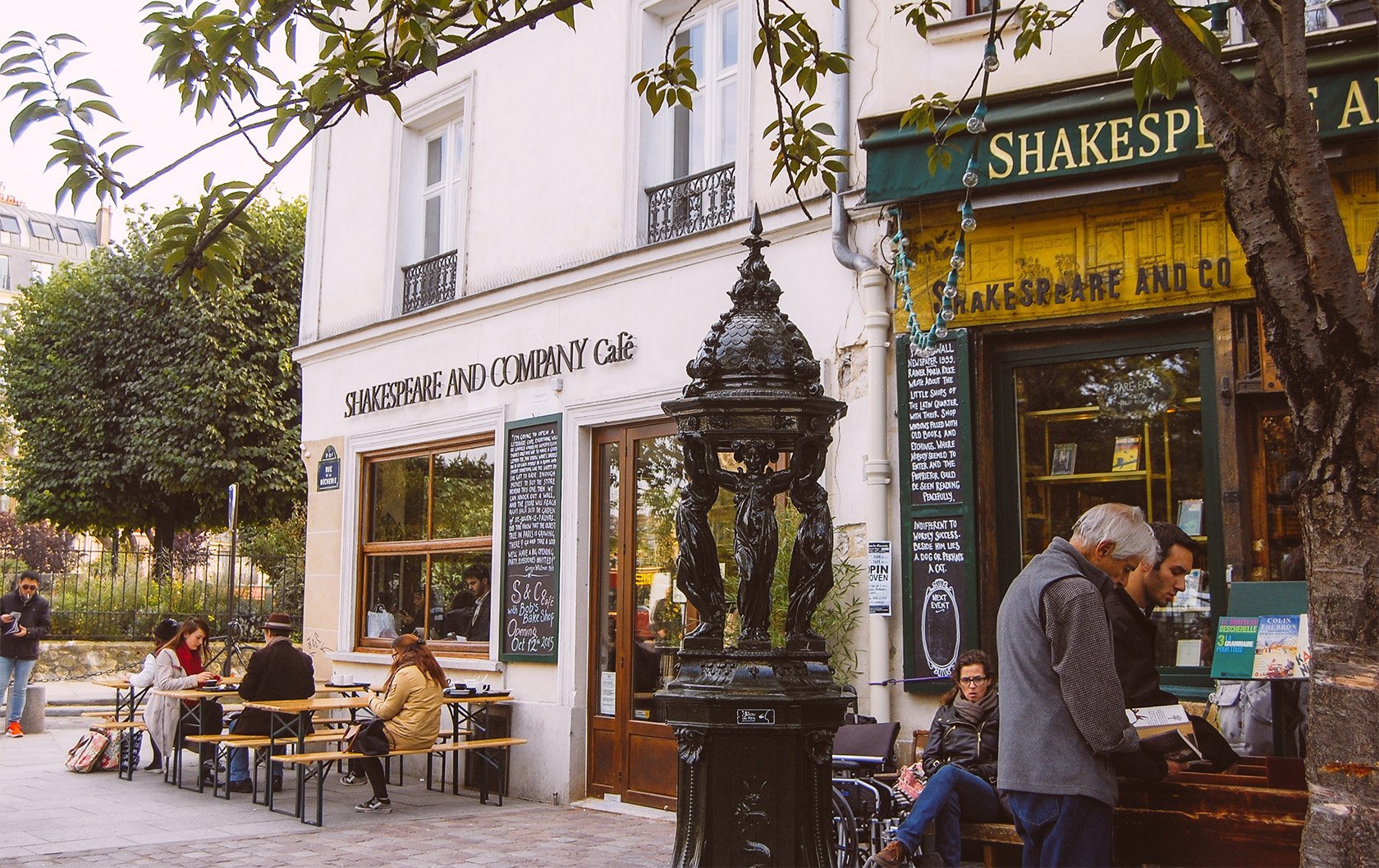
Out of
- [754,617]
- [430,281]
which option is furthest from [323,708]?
[754,617]

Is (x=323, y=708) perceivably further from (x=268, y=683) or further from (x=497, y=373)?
(x=497, y=373)

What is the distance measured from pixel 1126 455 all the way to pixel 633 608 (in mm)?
4051

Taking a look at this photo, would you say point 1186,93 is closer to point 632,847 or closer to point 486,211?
point 632,847

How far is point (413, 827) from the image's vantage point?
29.8 ft

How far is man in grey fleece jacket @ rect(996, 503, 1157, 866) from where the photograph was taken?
4051 millimetres

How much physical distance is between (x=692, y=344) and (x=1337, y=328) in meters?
6.46

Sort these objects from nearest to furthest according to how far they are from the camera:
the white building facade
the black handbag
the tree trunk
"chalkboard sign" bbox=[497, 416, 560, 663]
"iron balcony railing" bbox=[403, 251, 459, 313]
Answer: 1. the tree trunk
2. the white building facade
3. the black handbag
4. "chalkboard sign" bbox=[497, 416, 560, 663]
5. "iron balcony railing" bbox=[403, 251, 459, 313]

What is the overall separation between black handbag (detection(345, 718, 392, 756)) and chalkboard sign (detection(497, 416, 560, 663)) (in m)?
1.46

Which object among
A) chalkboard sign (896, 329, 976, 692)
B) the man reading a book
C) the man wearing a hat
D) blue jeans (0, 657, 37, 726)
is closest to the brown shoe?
the man reading a book

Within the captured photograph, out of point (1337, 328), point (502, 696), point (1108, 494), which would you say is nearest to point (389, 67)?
point (1337, 328)

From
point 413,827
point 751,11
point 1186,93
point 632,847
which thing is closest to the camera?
point 1186,93

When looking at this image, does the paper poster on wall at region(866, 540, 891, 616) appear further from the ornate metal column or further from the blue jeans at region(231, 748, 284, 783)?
the blue jeans at region(231, 748, 284, 783)

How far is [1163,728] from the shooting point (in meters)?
4.50

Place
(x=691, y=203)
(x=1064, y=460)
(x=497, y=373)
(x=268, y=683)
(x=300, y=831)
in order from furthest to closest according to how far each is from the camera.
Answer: (x=497, y=373)
(x=268, y=683)
(x=691, y=203)
(x=300, y=831)
(x=1064, y=460)
